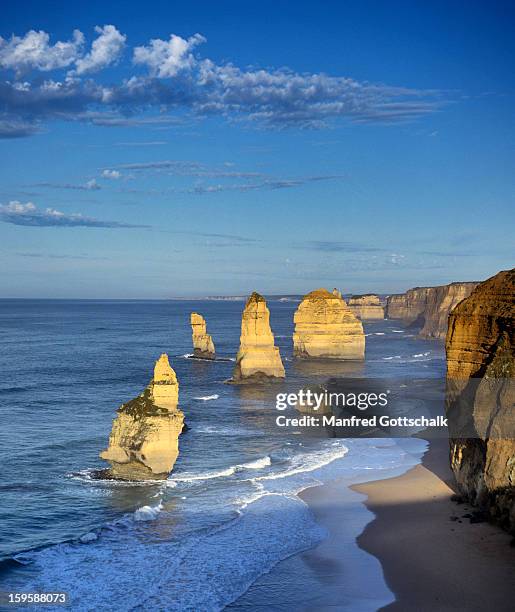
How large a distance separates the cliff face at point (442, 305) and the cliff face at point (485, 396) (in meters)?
110

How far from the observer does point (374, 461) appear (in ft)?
155

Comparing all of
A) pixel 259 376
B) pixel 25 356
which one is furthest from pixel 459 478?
pixel 25 356

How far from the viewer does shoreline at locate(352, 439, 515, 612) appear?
25547mm

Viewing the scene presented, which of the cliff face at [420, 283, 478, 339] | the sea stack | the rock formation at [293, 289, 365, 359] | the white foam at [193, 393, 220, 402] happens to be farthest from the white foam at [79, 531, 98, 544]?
the cliff face at [420, 283, 478, 339]

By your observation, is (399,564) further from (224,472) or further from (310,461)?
(310,461)

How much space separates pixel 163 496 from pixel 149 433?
3.48 meters

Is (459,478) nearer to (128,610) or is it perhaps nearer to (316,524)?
(316,524)

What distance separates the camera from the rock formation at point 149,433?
39.3 metres

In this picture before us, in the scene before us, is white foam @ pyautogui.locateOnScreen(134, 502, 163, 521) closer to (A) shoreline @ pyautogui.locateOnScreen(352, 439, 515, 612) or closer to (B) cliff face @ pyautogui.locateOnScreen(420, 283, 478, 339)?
(A) shoreline @ pyautogui.locateOnScreen(352, 439, 515, 612)

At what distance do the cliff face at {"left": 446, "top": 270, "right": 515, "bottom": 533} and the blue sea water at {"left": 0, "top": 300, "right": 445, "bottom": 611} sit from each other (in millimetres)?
7510

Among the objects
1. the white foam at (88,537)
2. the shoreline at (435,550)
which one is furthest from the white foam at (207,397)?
the white foam at (88,537)

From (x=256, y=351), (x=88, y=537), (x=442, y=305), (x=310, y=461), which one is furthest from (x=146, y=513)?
(x=442, y=305)

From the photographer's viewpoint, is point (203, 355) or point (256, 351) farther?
point (203, 355)

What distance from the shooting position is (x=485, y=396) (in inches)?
1246
